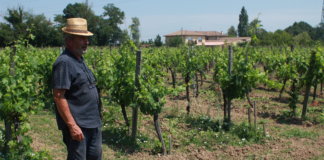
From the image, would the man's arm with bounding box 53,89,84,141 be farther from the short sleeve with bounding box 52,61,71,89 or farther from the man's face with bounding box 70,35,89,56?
the man's face with bounding box 70,35,89,56

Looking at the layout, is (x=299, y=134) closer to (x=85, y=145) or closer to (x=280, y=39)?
(x=85, y=145)

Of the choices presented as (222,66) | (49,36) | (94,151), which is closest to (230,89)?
(222,66)

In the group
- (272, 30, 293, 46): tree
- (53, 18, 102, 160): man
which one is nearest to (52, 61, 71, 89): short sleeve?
(53, 18, 102, 160): man

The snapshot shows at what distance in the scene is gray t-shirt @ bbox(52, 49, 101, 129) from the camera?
3100 millimetres

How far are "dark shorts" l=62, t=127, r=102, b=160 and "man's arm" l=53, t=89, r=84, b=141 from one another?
0.18 metres

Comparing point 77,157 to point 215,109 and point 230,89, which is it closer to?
point 230,89

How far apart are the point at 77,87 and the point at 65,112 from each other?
0.94 feet

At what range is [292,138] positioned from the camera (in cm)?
687

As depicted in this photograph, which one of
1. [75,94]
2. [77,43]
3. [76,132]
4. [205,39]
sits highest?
[205,39]

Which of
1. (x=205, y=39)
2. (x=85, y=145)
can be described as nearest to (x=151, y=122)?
(x=85, y=145)

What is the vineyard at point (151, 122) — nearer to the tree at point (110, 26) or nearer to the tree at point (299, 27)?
the tree at point (110, 26)

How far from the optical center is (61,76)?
3.08m

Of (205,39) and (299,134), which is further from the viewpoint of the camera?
(205,39)

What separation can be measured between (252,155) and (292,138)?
1.58 m
